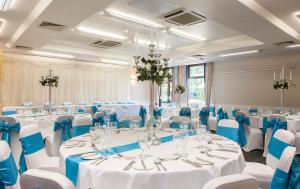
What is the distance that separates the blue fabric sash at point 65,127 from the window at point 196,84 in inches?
338

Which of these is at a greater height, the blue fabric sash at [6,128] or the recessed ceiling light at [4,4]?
the recessed ceiling light at [4,4]

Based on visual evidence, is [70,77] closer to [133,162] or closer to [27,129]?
[27,129]

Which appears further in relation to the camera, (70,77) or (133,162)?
(70,77)

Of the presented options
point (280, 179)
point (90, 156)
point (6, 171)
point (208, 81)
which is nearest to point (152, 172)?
point (90, 156)

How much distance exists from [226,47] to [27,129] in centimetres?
720

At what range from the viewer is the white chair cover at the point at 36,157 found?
270cm

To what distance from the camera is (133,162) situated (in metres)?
1.93

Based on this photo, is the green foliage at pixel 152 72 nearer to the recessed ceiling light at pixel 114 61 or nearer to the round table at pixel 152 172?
the round table at pixel 152 172

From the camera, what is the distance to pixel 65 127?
4.18 metres

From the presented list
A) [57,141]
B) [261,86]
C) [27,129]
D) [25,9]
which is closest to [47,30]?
[25,9]

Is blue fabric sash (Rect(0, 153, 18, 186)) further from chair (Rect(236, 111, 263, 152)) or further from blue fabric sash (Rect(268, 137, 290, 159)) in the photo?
chair (Rect(236, 111, 263, 152))

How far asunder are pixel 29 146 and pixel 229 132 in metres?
2.81

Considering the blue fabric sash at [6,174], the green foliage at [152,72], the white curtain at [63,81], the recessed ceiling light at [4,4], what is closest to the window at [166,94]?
the white curtain at [63,81]

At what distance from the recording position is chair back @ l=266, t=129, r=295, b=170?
7.96 feet
